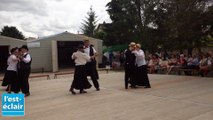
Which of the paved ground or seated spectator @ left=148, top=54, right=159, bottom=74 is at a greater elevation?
seated spectator @ left=148, top=54, right=159, bottom=74

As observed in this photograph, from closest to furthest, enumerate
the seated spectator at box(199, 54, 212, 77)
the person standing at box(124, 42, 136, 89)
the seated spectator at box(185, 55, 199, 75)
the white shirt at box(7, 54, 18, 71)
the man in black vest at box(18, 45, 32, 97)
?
the man in black vest at box(18, 45, 32, 97)
the white shirt at box(7, 54, 18, 71)
the person standing at box(124, 42, 136, 89)
the seated spectator at box(199, 54, 212, 77)
the seated spectator at box(185, 55, 199, 75)

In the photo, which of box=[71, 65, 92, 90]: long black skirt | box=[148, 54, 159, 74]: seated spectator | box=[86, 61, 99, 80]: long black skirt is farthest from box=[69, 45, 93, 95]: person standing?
box=[148, 54, 159, 74]: seated spectator

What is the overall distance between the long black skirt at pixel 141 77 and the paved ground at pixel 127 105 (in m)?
0.44

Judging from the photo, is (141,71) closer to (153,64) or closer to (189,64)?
(189,64)

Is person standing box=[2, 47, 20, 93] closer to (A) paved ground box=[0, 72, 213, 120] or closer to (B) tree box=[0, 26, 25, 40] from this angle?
(A) paved ground box=[0, 72, 213, 120]

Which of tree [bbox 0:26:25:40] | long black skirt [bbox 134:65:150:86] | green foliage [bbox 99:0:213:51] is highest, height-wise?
tree [bbox 0:26:25:40]

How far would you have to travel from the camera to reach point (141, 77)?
380 inches

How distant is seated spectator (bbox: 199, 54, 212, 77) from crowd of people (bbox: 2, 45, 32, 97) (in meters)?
7.65

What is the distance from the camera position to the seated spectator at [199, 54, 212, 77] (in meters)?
12.6

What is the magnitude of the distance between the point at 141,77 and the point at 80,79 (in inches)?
85.9

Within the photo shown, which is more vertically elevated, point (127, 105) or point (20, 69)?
point (20, 69)

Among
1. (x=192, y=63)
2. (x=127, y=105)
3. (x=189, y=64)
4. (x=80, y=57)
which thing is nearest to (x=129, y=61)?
(x=80, y=57)

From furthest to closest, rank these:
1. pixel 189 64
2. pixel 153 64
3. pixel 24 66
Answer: pixel 153 64 → pixel 189 64 → pixel 24 66

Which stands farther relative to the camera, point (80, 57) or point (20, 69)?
point (80, 57)
